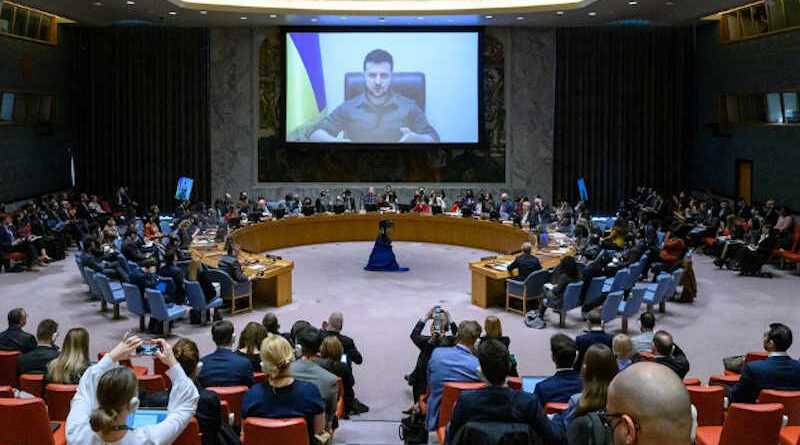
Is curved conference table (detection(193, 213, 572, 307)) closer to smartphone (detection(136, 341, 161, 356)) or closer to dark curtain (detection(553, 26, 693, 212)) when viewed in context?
dark curtain (detection(553, 26, 693, 212))

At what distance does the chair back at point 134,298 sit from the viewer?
10859 mm

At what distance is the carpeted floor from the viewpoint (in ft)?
30.6

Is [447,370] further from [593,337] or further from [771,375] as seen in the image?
[771,375]

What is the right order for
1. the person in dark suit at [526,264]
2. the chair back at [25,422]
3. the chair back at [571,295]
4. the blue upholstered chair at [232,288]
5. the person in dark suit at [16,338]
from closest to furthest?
the chair back at [25,422]
the person in dark suit at [16,338]
the chair back at [571,295]
the blue upholstered chair at [232,288]
the person in dark suit at [526,264]

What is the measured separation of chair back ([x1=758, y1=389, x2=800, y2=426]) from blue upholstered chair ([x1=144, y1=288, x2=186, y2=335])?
7.21 m

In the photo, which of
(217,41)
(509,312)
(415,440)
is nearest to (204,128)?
(217,41)

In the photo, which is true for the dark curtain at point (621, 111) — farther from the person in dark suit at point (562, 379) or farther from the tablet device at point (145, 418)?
the tablet device at point (145, 418)

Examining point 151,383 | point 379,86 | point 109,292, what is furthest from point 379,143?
point 151,383

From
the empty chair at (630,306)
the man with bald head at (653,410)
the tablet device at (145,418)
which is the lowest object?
the empty chair at (630,306)

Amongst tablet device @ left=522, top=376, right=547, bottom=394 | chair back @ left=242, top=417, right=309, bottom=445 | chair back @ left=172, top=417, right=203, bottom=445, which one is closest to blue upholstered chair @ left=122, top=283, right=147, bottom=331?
tablet device @ left=522, top=376, right=547, bottom=394

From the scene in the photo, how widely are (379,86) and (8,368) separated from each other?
52.0 ft

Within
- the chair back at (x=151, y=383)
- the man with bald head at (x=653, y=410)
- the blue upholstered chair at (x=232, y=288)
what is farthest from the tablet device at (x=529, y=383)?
the blue upholstered chair at (x=232, y=288)

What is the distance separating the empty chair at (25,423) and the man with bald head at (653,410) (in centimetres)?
380

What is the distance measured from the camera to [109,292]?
11695 mm
